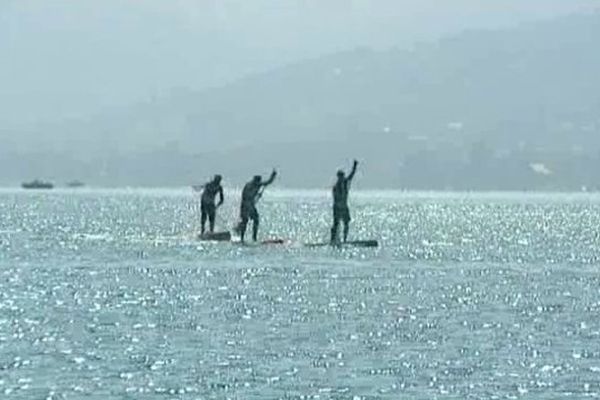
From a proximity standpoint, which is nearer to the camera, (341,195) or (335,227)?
(341,195)

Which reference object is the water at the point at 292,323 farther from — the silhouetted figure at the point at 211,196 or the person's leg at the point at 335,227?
the silhouetted figure at the point at 211,196

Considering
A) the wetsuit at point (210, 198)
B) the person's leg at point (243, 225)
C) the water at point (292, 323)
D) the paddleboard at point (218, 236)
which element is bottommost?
the water at point (292, 323)

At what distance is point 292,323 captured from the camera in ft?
156

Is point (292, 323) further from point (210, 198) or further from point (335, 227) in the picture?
point (210, 198)

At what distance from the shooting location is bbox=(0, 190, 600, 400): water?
37531 mm

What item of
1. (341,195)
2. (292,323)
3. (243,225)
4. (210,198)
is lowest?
(292,323)

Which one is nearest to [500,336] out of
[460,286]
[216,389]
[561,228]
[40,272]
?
[216,389]

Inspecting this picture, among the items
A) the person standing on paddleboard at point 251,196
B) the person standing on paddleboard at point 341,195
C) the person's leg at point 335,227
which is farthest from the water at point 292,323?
the person standing on paddleboard at point 341,195

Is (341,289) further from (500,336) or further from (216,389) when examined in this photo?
(216,389)

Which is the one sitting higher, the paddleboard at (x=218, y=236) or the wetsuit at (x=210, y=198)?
the wetsuit at (x=210, y=198)

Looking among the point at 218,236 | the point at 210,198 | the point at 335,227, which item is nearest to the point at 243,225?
the point at 210,198

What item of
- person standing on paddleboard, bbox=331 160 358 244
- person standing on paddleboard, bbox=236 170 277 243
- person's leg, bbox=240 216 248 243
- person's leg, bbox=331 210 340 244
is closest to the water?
person's leg, bbox=331 210 340 244

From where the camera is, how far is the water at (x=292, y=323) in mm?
37531

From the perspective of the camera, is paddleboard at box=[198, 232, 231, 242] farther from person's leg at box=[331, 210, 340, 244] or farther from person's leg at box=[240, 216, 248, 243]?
person's leg at box=[331, 210, 340, 244]
